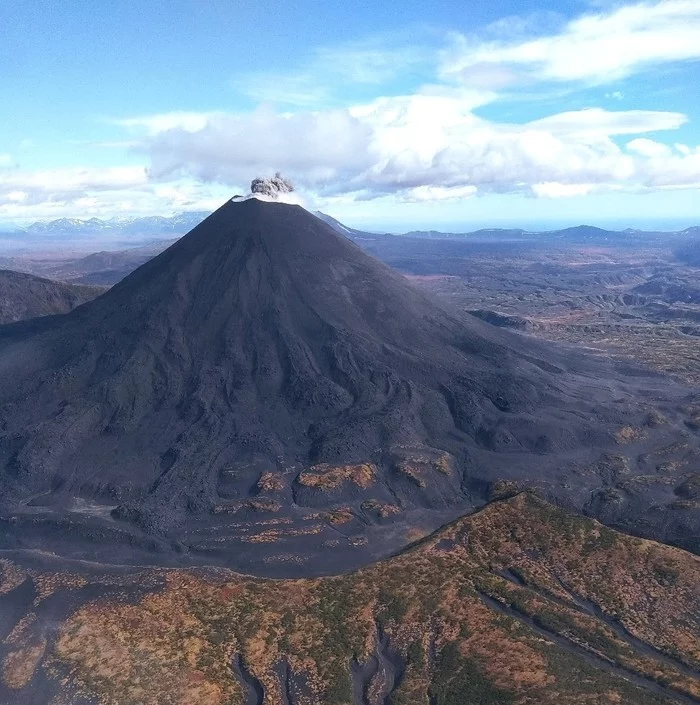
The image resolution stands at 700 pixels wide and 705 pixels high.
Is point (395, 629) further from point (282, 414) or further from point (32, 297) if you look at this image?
point (32, 297)

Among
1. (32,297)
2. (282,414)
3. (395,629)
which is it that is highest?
(32,297)

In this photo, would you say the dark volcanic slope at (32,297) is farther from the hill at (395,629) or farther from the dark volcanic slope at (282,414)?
the hill at (395,629)

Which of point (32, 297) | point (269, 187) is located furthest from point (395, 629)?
point (32, 297)

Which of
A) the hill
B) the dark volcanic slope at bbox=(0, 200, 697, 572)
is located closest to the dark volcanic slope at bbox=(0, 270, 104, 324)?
the dark volcanic slope at bbox=(0, 200, 697, 572)

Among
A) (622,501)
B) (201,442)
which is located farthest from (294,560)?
(622,501)

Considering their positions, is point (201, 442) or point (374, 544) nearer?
point (374, 544)

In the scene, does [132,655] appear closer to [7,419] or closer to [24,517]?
[24,517]

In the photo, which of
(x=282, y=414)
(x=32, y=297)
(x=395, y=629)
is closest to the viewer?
(x=395, y=629)

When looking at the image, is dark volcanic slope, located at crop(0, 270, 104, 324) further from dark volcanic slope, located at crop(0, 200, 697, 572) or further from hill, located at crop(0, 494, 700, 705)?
hill, located at crop(0, 494, 700, 705)
